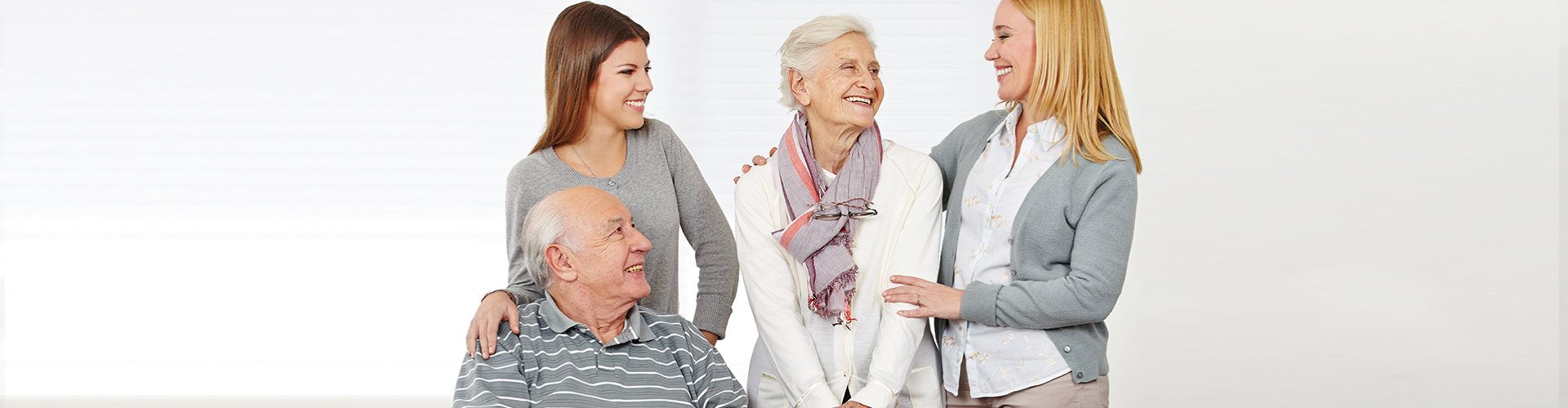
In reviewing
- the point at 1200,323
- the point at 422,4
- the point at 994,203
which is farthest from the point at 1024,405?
the point at 422,4

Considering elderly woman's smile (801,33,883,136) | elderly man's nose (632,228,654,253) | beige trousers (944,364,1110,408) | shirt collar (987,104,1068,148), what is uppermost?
elderly woman's smile (801,33,883,136)

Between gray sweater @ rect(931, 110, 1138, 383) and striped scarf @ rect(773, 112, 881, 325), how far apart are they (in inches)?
10.2

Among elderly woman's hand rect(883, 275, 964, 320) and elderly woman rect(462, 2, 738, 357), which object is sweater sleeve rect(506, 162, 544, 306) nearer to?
elderly woman rect(462, 2, 738, 357)

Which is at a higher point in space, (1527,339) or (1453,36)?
(1453,36)

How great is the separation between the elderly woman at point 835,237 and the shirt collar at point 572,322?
0.24m

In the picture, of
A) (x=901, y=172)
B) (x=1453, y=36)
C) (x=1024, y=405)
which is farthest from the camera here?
(x=1453, y=36)

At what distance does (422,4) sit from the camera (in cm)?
456

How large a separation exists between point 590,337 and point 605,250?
0.63ft

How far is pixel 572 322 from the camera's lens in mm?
2258

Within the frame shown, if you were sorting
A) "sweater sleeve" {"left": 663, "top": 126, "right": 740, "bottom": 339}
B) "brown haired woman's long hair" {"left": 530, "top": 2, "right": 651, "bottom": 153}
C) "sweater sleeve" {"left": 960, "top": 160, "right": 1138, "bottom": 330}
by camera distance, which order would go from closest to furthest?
1. "sweater sleeve" {"left": 960, "top": 160, "right": 1138, "bottom": 330}
2. "brown haired woman's long hair" {"left": 530, "top": 2, "right": 651, "bottom": 153}
3. "sweater sleeve" {"left": 663, "top": 126, "right": 740, "bottom": 339}

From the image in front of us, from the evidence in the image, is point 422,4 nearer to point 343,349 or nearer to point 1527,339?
point 343,349

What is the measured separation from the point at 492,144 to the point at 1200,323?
3.02m

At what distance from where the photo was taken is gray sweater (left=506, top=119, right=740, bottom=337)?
2.48m

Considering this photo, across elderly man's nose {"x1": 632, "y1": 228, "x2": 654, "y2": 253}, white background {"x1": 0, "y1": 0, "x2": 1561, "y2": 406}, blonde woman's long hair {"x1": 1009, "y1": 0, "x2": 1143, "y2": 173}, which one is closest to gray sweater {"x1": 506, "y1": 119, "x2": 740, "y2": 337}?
elderly man's nose {"x1": 632, "y1": 228, "x2": 654, "y2": 253}
